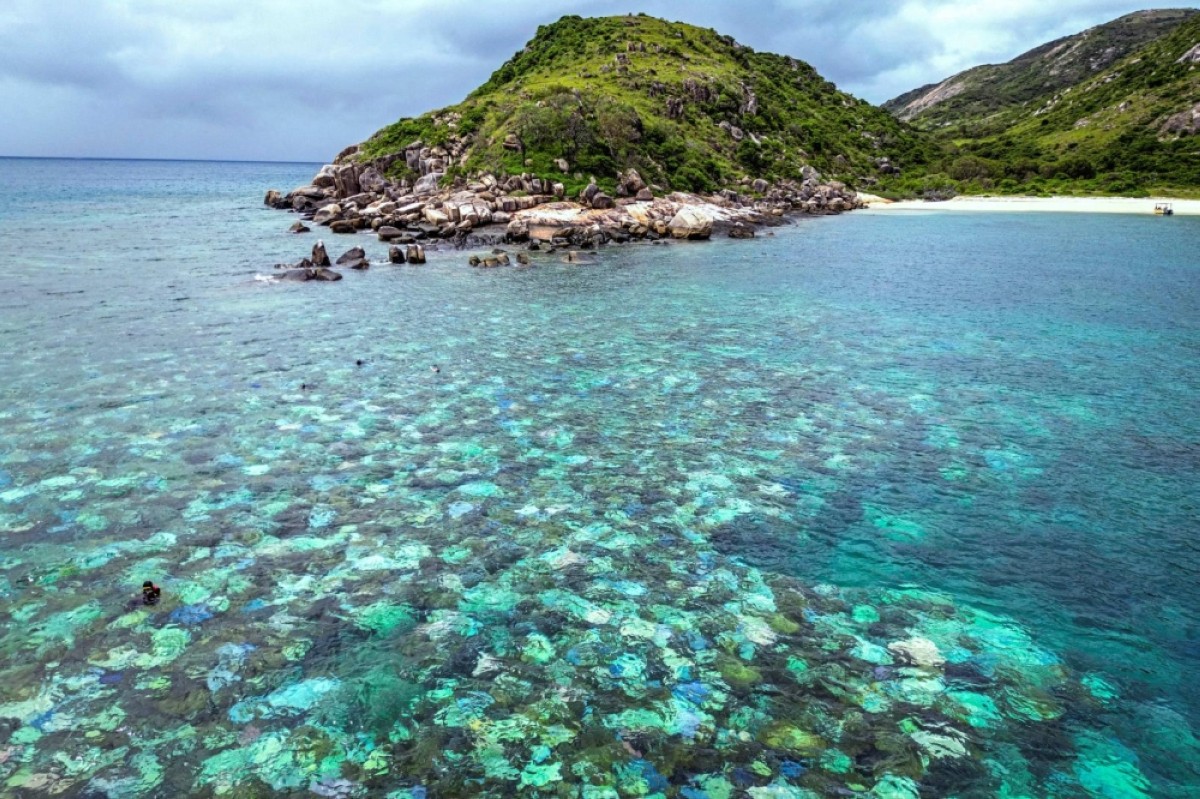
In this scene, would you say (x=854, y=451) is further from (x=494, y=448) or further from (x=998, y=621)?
(x=494, y=448)

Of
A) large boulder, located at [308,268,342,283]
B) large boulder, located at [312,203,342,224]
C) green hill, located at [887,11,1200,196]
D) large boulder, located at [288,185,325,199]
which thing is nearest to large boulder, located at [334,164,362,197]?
large boulder, located at [288,185,325,199]

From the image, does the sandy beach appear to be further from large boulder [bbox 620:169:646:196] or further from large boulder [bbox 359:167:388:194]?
large boulder [bbox 359:167:388:194]

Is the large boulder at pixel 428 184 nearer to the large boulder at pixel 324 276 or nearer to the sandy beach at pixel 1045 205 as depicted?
the large boulder at pixel 324 276

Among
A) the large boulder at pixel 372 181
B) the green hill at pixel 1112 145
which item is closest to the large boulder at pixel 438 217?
the large boulder at pixel 372 181

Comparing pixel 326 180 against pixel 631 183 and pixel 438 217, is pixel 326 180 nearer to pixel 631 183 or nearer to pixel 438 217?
pixel 438 217

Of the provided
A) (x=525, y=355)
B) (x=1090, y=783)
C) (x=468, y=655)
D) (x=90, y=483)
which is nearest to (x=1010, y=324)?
(x=525, y=355)
